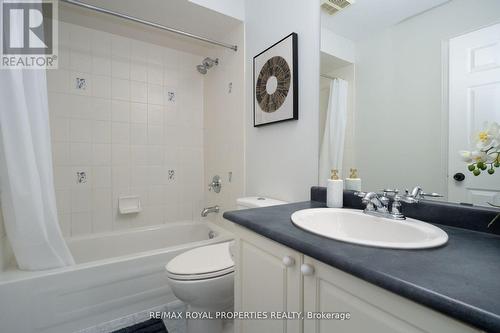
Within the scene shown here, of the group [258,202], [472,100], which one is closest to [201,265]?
[258,202]

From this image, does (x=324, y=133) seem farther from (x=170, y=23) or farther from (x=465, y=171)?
(x=170, y=23)

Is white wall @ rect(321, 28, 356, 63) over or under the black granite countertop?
over

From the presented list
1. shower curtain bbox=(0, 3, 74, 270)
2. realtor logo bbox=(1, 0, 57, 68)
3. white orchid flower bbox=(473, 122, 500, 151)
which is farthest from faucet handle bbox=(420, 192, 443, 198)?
realtor logo bbox=(1, 0, 57, 68)

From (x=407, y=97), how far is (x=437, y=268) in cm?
72

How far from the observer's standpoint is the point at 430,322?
0.39 meters

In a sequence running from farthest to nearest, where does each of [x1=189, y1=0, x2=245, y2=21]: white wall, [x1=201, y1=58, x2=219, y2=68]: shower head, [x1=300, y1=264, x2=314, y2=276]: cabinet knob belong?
[x1=201, y1=58, x2=219, y2=68]: shower head
[x1=189, y1=0, x2=245, y2=21]: white wall
[x1=300, y1=264, x2=314, y2=276]: cabinet knob

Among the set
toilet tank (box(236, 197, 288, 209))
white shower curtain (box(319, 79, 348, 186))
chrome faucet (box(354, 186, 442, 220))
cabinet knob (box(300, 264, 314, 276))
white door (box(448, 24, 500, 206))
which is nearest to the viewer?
cabinet knob (box(300, 264, 314, 276))

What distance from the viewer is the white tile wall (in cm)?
177

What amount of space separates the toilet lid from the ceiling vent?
1.43 metres

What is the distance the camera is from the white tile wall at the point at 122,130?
1770 millimetres

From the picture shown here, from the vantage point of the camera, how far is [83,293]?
48.4 inches

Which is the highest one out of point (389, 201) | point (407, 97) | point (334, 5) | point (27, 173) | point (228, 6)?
point (228, 6)

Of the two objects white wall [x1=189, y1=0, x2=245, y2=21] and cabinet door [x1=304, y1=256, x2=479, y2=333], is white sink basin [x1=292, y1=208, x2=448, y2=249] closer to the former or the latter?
cabinet door [x1=304, y1=256, x2=479, y2=333]

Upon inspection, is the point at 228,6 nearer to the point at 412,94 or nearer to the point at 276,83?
the point at 276,83
